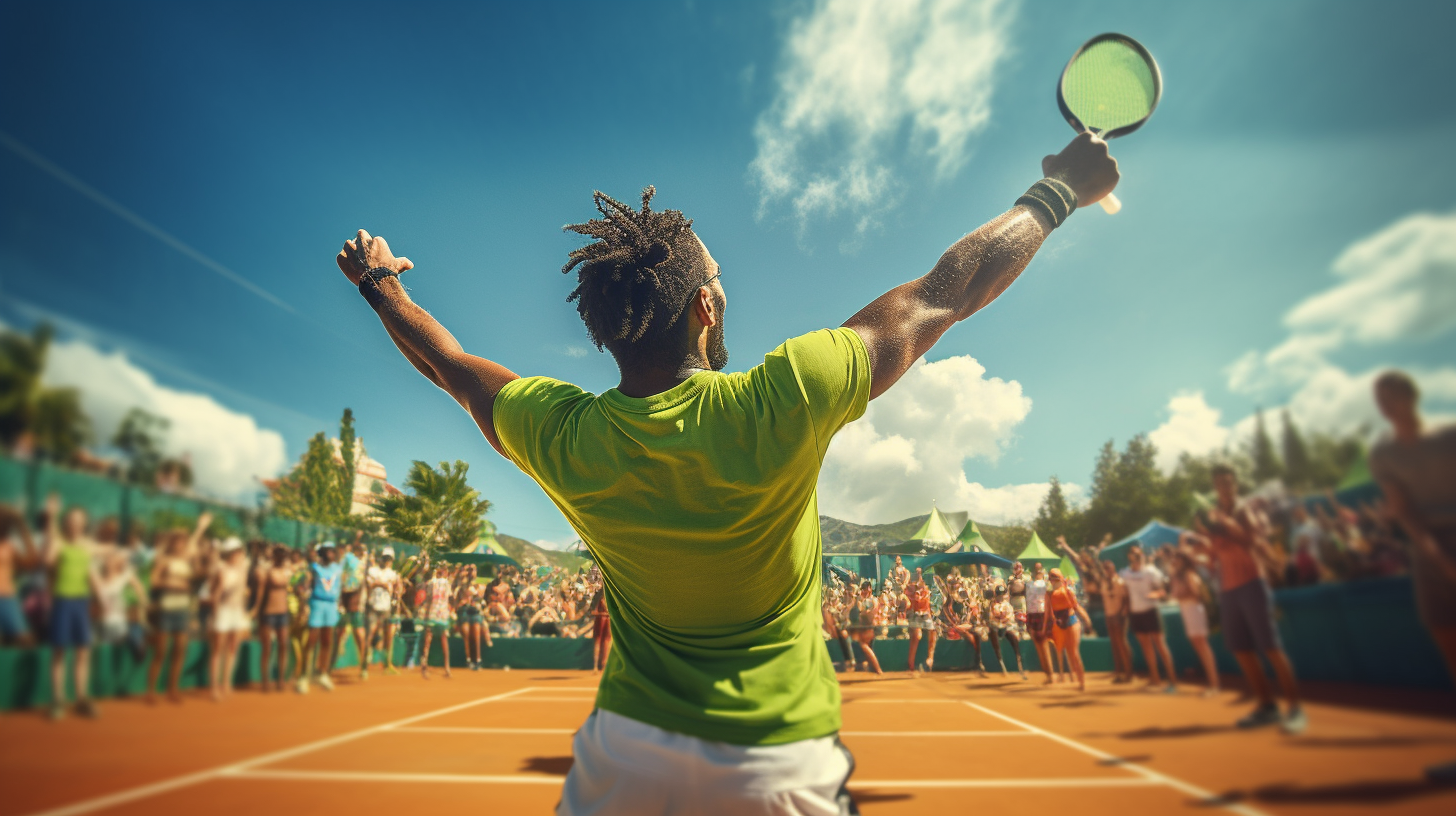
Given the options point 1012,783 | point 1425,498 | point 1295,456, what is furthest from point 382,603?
point 1425,498

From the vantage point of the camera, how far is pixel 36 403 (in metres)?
1.24

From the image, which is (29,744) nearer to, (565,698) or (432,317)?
(432,317)

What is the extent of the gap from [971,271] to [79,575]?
A: 196cm

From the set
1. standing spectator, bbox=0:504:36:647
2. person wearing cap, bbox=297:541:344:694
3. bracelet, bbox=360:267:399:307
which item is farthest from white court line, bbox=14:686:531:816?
person wearing cap, bbox=297:541:344:694

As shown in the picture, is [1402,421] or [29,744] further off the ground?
[1402,421]

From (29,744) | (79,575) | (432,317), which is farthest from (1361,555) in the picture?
(29,744)

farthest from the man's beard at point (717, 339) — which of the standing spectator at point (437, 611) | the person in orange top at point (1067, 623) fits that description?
the standing spectator at point (437, 611)

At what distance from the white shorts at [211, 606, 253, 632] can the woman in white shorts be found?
2.94m

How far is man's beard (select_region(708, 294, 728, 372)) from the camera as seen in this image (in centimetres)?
Answer: 106

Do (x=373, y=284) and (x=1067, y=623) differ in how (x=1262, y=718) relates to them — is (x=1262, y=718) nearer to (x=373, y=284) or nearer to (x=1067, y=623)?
(x=1067, y=623)

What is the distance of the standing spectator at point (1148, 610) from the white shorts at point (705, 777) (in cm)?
90

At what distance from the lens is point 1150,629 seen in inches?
55.1

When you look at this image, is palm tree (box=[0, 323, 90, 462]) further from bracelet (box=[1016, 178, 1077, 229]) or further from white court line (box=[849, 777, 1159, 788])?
white court line (box=[849, 777, 1159, 788])

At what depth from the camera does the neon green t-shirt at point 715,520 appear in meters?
0.80
